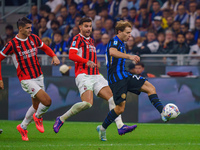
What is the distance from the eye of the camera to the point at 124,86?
6.16m

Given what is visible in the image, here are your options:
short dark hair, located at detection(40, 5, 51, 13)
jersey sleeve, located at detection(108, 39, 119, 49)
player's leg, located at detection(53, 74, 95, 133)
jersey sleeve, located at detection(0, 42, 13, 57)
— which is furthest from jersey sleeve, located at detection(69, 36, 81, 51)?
short dark hair, located at detection(40, 5, 51, 13)

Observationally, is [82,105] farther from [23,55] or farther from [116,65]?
[23,55]

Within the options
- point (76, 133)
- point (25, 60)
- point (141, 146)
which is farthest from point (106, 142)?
point (25, 60)

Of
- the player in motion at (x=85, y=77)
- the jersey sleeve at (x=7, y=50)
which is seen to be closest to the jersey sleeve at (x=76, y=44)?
the player in motion at (x=85, y=77)

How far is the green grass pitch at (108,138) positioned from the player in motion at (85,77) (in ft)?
1.46

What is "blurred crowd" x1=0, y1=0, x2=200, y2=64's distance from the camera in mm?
11734

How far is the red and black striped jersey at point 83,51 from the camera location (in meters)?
6.94

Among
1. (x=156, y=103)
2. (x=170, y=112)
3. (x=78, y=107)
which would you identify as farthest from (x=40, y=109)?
(x=170, y=112)

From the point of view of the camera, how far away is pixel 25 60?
22.0ft

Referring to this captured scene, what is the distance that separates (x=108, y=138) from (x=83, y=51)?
1.57m

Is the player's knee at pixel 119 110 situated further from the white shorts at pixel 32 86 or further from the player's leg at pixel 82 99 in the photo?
the white shorts at pixel 32 86

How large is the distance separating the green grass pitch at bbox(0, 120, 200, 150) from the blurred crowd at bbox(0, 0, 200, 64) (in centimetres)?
345

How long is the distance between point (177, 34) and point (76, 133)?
5.82m

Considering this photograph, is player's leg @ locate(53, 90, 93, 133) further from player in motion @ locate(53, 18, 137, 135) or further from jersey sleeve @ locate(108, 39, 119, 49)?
jersey sleeve @ locate(108, 39, 119, 49)
